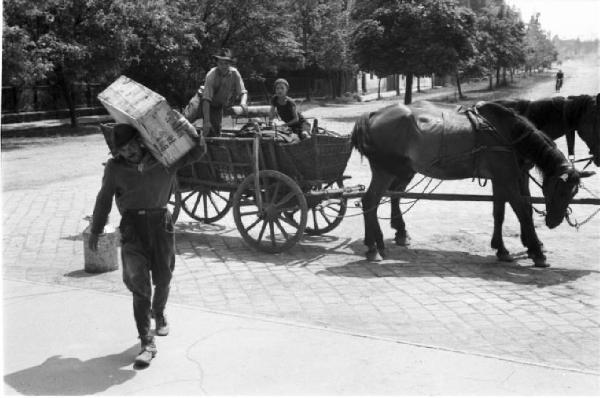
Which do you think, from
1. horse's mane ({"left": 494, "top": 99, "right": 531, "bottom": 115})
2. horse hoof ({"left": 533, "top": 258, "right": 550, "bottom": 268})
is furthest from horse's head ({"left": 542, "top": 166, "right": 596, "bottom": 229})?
horse's mane ({"left": 494, "top": 99, "right": 531, "bottom": 115})

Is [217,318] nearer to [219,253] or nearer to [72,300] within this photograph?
[72,300]

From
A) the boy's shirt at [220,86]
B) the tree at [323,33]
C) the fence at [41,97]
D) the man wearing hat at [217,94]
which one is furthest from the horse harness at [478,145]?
the tree at [323,33]

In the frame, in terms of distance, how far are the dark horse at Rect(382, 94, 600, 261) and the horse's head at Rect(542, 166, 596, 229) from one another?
0.42 m

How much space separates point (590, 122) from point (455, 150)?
1.43 m

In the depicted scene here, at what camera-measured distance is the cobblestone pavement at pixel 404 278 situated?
5.86m

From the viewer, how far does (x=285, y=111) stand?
376 inches

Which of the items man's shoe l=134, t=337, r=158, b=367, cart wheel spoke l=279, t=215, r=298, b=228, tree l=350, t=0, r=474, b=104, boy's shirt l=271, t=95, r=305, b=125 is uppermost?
tree l=350, t=0, r=474, b=104

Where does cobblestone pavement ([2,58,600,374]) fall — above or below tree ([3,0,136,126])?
below

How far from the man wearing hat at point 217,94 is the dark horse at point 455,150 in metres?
1.83

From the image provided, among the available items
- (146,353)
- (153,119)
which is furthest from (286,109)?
(146,353)

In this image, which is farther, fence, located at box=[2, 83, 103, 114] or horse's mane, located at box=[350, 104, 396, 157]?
fence, located at box=[2, 83, 103, 114]

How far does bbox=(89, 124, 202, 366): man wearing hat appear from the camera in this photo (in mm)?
5184

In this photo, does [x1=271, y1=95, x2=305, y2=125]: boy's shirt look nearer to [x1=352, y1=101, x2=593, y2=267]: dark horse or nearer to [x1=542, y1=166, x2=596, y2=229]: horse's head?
[x1=352, y1=101, x2=593, y2=267]: dark horse

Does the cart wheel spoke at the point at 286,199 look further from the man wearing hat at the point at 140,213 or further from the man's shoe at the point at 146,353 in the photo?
the man's shoe at the point at 146,353
